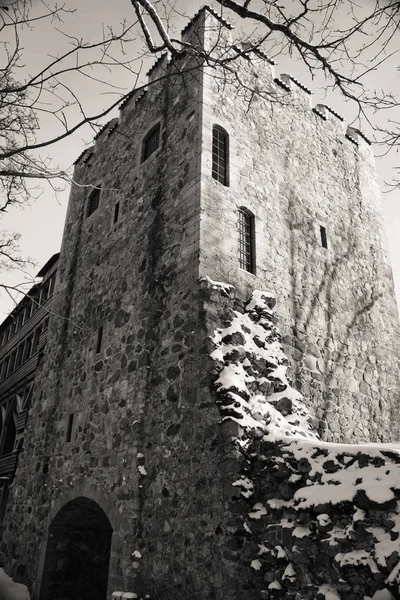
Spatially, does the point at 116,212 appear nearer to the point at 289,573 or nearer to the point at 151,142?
the point at 151,142

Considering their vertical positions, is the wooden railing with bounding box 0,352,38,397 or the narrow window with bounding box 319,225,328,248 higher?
the narrow window with bounding box 319,225,328,248

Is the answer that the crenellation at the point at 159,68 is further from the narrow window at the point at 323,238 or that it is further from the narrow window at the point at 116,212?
the narrow window at the point at 323,238

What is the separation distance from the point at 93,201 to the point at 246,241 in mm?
5630

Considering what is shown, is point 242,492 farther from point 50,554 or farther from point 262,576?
point 50,554

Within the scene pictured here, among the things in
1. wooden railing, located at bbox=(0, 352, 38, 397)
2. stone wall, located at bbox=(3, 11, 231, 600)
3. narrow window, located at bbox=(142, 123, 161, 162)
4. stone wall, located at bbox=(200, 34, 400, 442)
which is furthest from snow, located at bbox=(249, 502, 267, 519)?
wooden railing, located at bbox=(0, 352, 38, 397)

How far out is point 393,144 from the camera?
4781mm

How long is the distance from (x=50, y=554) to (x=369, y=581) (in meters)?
6.40

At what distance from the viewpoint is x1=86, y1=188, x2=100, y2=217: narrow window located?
39.5 feet

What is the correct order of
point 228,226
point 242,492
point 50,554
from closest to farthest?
1. point 242,492
2. point 228,226
3. point 50,554

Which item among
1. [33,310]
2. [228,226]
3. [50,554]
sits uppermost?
[33,310]

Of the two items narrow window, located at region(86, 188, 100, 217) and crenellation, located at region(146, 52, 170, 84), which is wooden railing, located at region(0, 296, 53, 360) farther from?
crenellation, located at region(146, 52, 170, 84)

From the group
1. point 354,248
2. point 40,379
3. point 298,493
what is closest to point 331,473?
point 298,493


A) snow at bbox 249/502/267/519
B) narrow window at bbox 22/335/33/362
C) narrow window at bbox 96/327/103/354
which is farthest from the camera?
narrow window at bbox 22/335/33/362

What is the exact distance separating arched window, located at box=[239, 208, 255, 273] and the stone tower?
0.11 feet
